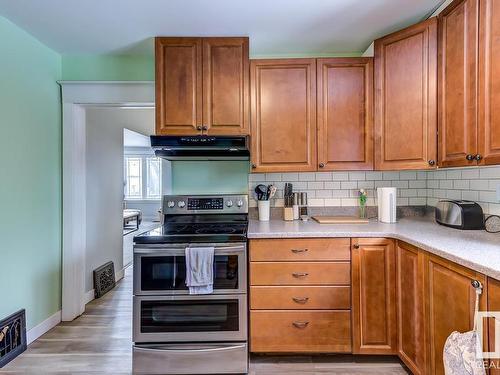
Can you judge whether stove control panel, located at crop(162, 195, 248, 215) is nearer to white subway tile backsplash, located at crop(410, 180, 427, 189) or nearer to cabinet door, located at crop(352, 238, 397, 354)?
cabinet door, located at crop(352, 238, 397, 354)

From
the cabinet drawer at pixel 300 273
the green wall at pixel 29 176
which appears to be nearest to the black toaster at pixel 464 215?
the cabinet drawer at pixel 300 273

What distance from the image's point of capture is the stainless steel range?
72.1 inches

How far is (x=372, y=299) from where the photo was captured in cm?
191

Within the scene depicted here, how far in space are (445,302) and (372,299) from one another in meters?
0.52

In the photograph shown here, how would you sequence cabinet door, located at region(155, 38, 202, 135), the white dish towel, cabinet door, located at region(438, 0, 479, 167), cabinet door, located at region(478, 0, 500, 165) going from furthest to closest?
cabinet door, located at region(155, 38, 202, 135) → the white dish towel → cabinet door, located at region(438, 0, 479, 167) → cabinet door, located at region(478, 0, 500, 165)

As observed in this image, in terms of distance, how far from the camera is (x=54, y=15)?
1.96 metres

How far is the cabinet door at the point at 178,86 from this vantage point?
2.22 meters

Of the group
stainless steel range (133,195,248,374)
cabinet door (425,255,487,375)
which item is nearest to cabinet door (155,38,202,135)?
stainless steel range (133,195,248,374)

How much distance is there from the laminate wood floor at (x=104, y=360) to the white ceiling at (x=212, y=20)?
2.32 metres

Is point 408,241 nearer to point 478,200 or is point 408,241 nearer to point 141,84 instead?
point 478,200

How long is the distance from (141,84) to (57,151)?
0.93 metres

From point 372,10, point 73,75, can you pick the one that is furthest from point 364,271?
point 73,75

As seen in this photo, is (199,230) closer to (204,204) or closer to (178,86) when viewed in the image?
(204,204)

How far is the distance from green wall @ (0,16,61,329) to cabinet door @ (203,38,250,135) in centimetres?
134
